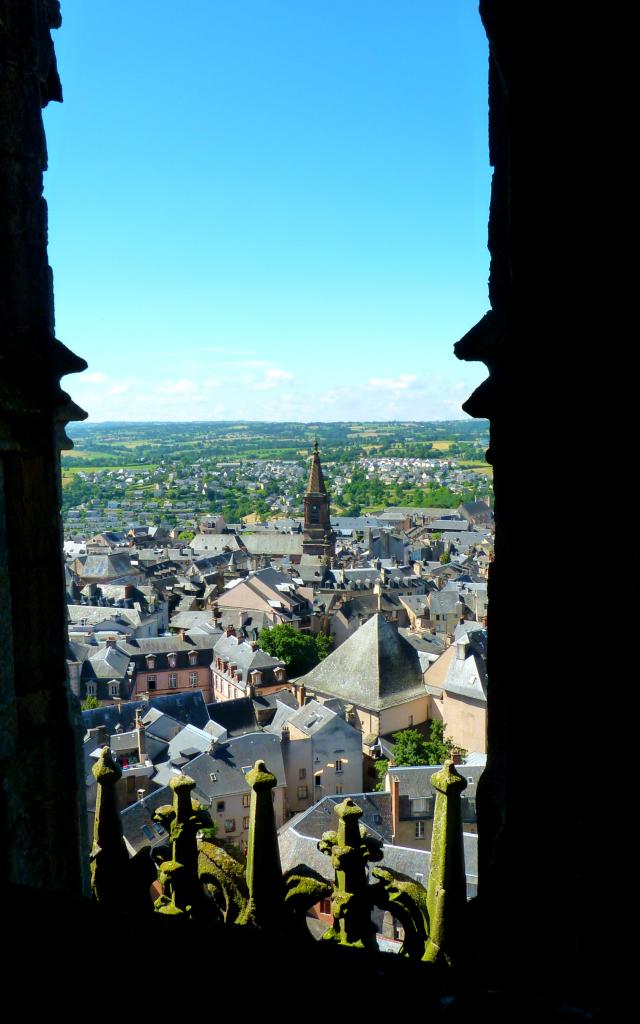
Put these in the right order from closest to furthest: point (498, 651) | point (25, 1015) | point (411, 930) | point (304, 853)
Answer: point (25, 1015) < point (498, 651) < point (411, 930) < point (304, 853)

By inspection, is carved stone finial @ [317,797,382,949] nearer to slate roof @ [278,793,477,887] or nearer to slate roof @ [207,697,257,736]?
slate roof @ [278,793,477,887]

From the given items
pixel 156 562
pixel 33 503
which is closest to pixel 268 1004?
pixel 33 503

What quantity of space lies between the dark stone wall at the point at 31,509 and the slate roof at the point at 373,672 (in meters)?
34.6

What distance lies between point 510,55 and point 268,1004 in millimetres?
2649

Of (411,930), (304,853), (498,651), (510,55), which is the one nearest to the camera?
(510,55)

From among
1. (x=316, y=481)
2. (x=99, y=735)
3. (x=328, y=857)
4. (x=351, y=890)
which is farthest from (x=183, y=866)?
(x=316, y=481)

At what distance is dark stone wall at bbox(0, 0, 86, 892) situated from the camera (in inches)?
120

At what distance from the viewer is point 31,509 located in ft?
10.4

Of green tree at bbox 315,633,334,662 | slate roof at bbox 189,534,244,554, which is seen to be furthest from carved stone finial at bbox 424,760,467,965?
slate roof at bbox 189,534,244,554

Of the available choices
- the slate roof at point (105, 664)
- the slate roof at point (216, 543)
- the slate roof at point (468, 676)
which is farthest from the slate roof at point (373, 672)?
the slate roof at point (216, 543)

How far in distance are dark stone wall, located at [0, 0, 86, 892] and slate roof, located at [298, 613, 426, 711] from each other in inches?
1364

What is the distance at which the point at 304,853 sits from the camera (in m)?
19.5

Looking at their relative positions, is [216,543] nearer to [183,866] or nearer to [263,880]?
[183,866]

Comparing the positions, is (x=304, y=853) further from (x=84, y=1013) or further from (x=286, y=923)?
(x=84, y=1013)
